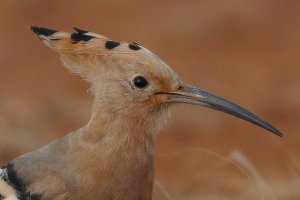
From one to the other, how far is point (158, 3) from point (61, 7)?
0.27 meters

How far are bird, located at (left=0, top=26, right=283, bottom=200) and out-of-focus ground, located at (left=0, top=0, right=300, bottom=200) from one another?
0.97 metres

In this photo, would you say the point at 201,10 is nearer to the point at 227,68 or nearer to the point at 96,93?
the point at 227,68

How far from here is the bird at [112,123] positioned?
138 centimetres

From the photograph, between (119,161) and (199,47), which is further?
(199,47)

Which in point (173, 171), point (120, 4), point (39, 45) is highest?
point (120, 4)

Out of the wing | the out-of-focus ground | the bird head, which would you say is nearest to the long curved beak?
the bird head

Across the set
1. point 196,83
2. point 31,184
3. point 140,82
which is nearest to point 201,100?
point 140,82

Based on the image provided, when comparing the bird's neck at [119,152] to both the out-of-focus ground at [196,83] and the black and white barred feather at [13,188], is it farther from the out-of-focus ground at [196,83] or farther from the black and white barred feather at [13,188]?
the out-of-focus ground at [196,83]

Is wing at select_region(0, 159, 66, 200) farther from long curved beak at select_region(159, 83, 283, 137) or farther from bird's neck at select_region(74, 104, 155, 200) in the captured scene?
long curved beak at select_region(159, 83, 283, 137)

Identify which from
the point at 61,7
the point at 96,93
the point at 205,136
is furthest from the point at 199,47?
the point at 96,93

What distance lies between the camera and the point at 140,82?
54.2 inches

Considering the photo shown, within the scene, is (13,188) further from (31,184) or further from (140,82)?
(140,82)

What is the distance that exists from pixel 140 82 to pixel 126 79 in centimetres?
2

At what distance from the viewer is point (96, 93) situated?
1414mm
